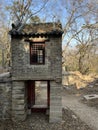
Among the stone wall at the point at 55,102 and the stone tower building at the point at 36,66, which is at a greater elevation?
the stone tower building at the point at 36,66

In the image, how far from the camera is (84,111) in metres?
14.2

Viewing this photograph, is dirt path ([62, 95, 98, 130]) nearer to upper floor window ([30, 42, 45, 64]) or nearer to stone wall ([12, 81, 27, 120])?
stone wall ([12, 81, 27, 120])

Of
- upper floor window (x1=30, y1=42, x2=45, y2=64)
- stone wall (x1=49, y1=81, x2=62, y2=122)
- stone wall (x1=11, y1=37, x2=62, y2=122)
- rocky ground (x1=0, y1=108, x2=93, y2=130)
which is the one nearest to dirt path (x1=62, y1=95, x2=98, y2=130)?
rocky ground (x1=0, y1=108, x2=93, y2=130)

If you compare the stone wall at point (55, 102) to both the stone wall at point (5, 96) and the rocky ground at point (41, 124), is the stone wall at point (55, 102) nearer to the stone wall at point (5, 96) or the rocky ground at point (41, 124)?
the rocky ground at point (41, 124)

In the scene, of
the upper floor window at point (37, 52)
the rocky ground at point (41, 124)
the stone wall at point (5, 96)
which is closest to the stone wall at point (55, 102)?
the rocky ground at point (41, 124)

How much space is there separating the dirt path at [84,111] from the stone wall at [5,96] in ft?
13.8

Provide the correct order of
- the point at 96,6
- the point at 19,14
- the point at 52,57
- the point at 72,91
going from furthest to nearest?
the point at 96,6
the point at 19,14
the point at 72,91
the point at 52,57

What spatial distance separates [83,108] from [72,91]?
21.6 ft

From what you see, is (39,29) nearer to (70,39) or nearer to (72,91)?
(72,91)

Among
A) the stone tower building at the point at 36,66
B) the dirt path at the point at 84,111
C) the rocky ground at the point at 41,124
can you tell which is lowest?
the dirt path at the point at 84,111

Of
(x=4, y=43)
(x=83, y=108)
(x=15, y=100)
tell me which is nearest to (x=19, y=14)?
(x=4, y=43)

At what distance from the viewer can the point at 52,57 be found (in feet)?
35.1

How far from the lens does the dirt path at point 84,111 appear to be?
11.8 meters

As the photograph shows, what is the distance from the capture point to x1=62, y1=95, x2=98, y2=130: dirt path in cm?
1178
